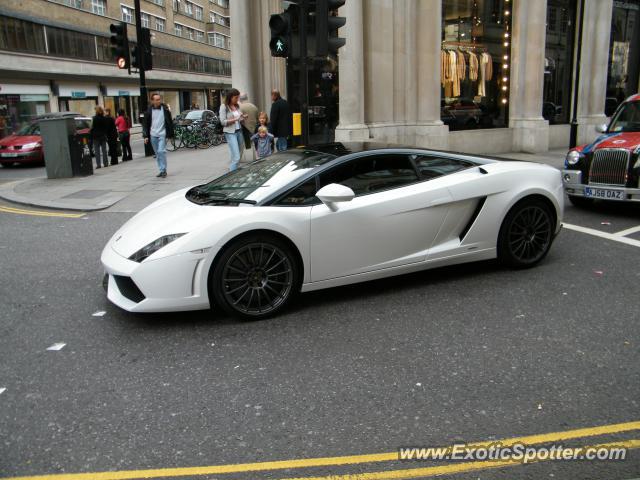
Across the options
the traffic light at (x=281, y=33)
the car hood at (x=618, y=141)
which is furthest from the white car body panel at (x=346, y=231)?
the traffic light at (x=281, y=33)

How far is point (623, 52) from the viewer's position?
22.1 meters

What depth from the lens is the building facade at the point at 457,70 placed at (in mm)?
15289

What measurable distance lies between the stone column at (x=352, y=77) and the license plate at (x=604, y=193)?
6.94 m

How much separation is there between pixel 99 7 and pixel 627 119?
45.5 metres

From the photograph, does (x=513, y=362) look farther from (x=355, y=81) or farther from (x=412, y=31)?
(x=412, y=31)

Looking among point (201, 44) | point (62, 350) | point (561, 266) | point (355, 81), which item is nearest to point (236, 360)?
point (62, 350)

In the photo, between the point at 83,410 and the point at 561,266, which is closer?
the point at 83,410

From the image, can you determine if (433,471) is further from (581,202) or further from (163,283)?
(581,202)

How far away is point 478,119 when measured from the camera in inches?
698

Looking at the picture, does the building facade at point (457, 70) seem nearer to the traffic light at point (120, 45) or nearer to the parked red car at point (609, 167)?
the traffic light at point (120, 45)

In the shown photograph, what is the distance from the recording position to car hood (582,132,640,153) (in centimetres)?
844

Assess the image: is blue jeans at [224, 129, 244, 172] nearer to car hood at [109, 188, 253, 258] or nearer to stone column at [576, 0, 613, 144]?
car hood at [109, 188, 253, 258]

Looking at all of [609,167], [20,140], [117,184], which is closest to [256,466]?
[609,167]

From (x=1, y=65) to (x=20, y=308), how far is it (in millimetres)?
33957
